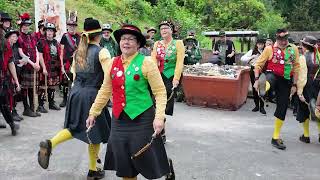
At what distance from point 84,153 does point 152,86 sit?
271cm

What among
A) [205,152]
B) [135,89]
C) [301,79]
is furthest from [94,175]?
[301,79]

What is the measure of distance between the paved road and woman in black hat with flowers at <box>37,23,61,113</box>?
19.1 inches

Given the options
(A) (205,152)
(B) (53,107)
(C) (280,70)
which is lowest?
(B) (53,107)

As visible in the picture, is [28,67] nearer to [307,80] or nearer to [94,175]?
[94,175]

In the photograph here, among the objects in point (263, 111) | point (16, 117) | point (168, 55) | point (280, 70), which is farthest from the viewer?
point (263, 111)

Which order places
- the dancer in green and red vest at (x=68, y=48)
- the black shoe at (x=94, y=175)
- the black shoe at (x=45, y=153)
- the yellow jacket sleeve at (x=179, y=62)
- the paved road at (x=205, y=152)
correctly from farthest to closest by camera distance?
the dancer in green and red vest at (x=68, y=48), the yellow jacket sleeve at (x=179, y=62), the paved road at (x=205, y=152), the black shoe at (x=94, y=175), the black shoe at (x=45, y=153)

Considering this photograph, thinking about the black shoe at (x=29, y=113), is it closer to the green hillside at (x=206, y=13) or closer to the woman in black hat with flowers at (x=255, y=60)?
the woman in black hat with flowers at (x=255, y=60)

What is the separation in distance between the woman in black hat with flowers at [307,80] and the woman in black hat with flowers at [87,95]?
3565 mm

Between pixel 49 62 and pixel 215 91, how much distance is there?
376 cm

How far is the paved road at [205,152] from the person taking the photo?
5684 mm

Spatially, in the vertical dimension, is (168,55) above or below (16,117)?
above

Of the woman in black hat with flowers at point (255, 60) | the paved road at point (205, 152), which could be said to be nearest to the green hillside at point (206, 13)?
the woman in black hat with flowers at point (255, 60)

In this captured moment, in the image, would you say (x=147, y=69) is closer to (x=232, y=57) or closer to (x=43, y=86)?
(x=43, y=86)

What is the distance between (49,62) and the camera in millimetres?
9414
